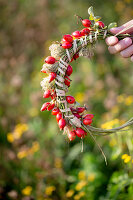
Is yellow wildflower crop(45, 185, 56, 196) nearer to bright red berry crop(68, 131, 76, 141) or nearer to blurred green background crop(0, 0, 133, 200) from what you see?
blurred green background crop(0, 0, 133, 200)

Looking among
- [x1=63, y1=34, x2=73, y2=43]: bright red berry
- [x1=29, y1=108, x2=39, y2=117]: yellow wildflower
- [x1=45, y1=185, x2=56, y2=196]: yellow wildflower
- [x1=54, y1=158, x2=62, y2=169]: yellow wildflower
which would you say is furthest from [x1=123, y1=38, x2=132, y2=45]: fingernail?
[x1=29, y1=108, x2=39, y2=117]: yellow wildflower

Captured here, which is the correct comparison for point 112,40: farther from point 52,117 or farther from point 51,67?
point 52,117

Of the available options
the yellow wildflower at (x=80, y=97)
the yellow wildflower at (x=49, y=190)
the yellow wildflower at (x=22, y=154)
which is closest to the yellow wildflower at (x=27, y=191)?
the yellow wildflower at (x=49, y=190)

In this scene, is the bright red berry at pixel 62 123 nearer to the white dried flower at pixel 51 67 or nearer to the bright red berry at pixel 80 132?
the bright red berry at pixel 80 132

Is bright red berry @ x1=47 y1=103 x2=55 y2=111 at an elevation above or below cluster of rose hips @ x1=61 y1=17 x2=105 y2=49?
below

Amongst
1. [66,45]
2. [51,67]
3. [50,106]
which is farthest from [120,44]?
[50,106]

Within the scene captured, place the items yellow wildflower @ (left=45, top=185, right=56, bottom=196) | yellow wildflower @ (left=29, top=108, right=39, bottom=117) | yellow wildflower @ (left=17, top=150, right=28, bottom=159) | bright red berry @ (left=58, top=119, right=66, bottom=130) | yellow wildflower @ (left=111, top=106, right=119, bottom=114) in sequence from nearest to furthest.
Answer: bright red berry @ (left=58, top=119, right=66, bottom=130), yellow wildflower @ (left=45, top=185, right=56, bottom=196), yellow wildflower @ (left=17, top=150, right=28, bottom=159), yellow wildflower @ (left=111, top=106, right=119, bottom=114), yellow wildflower @ (left=29, top=108, right=39, bottom=117)

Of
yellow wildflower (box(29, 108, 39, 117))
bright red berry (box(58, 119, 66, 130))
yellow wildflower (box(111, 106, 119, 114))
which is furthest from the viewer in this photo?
yellow wildflower (box(29, 108, 39, 117))
